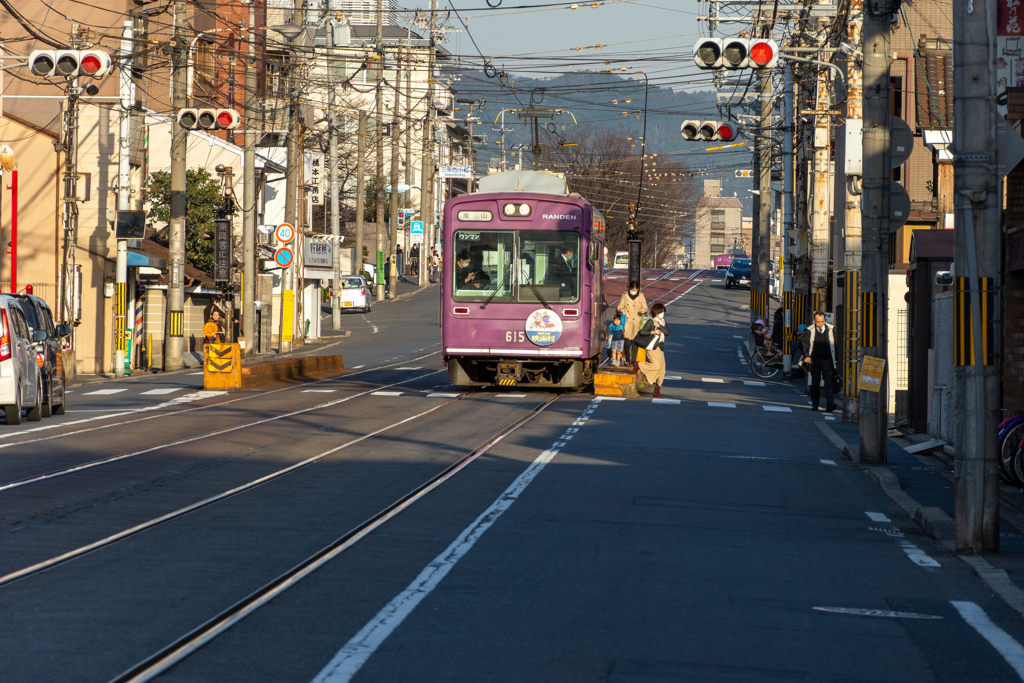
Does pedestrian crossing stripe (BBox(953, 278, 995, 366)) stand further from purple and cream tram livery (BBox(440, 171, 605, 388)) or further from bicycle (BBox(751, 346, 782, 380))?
bicycle (BBox(751, 346, 782, 380))

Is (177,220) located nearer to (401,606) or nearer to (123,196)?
(123,196)

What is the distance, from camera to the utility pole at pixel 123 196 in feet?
105

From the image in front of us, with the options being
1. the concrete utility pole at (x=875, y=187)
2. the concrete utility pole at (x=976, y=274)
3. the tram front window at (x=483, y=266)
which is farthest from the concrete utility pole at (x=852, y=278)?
the concrete utility pole at (x=976, y=274)

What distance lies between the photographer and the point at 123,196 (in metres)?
33.0

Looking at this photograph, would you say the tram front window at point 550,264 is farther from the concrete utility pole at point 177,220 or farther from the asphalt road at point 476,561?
the concrete utility pole at point 177,220

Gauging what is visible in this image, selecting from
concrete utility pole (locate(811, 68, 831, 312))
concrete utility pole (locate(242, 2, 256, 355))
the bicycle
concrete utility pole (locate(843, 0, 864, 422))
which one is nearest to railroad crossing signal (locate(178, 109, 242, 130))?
concrete utility pole (locate(242, 2, 256, 355))

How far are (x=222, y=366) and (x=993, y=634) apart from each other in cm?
1969

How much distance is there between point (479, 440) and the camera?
1580cm

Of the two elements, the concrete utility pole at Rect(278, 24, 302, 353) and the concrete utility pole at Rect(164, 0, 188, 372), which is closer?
the concrete utility pole at Rect(164, 0, 188, 372)

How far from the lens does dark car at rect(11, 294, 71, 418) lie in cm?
1892

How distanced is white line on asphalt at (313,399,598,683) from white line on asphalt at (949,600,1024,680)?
2.87m

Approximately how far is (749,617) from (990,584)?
2080 mm

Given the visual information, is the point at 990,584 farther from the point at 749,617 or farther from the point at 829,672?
the point at 829,672

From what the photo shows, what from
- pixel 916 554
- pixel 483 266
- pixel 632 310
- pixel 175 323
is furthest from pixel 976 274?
pixel 175 323
